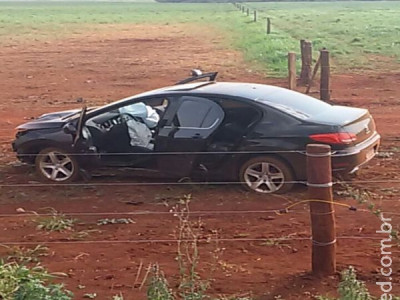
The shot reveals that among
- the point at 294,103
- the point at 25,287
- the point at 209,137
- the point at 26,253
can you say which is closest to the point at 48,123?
the point at 209,137

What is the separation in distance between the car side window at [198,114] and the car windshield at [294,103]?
57 cm

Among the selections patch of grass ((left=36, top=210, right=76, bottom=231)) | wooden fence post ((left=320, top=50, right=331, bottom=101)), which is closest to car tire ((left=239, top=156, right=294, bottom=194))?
patch of grass ((left=36, top=210, right=76, bottom=231))

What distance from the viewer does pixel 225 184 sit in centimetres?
1050

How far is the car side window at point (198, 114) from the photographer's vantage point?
10.2m

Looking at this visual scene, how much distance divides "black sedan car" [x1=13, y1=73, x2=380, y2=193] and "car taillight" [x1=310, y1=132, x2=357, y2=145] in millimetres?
12

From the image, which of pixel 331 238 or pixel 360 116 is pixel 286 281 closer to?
pixel 331 238

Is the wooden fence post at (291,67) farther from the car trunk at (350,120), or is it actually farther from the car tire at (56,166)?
the car tire at (56,166)

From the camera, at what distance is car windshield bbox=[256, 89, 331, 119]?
1024 cm

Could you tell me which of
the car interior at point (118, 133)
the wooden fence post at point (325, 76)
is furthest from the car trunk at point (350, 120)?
the wooden fence post at point (325, 76)

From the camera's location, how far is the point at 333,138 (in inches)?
384

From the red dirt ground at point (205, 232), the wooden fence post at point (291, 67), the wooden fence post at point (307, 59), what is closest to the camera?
the red dirt ground at point (205, 232)

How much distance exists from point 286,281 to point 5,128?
1045 cm

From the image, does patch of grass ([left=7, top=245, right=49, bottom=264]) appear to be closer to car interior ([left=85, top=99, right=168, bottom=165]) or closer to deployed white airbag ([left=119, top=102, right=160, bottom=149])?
car interior ([left=85, top=99, right=168, bottom=165])

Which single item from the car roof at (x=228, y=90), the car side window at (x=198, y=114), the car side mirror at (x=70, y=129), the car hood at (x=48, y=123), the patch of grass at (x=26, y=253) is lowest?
the patch of grass at (x=26, y=253)
